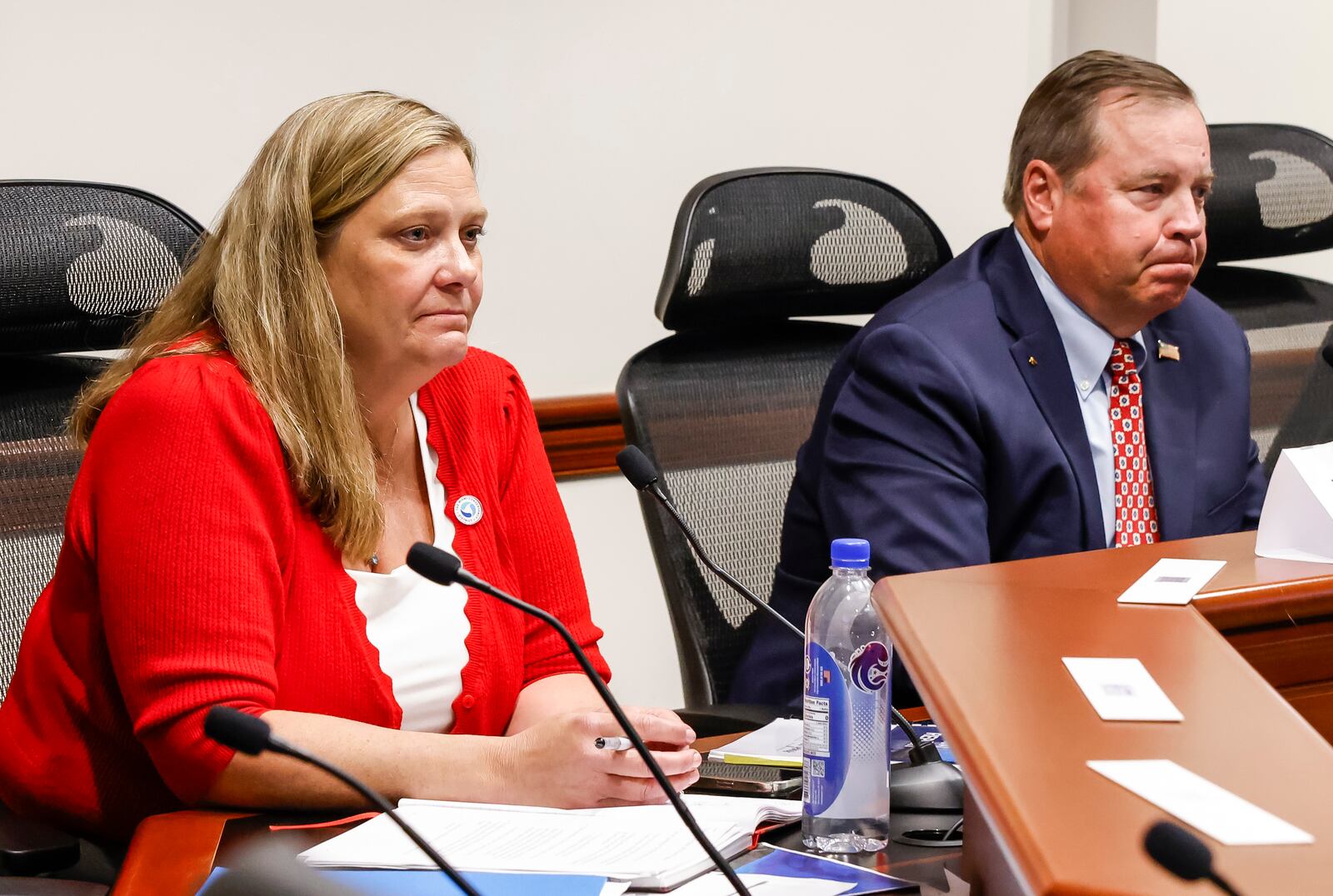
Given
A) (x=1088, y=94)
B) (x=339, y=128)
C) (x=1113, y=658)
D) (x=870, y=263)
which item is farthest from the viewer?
(x=870, y=263)

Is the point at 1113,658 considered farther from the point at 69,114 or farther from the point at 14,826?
the point at 69,114

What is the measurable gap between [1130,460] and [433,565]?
1.16m

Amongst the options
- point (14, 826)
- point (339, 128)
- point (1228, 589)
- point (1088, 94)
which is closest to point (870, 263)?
point (1088, 94)

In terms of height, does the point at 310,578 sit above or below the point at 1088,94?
below

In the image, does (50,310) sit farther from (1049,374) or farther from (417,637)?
(1049,374)

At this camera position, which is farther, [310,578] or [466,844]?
[310,578]

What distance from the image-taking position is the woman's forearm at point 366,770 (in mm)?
1216

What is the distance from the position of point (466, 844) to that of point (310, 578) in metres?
0.40

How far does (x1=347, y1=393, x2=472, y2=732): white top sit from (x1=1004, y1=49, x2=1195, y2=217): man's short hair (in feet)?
3.42

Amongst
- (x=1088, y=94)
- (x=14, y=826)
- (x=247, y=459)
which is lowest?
(x=14, y=826)

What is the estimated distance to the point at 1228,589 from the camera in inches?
45.3

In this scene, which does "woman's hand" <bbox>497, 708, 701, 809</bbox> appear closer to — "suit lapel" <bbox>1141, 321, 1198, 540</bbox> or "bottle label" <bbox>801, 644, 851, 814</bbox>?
"bottle label" <bbox>801, 644, 851, 814</bbox>

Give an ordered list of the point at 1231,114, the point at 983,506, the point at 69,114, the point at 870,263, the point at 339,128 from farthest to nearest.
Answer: the point at 1231,114 < the point at 69,114 < the point at 870,263 < the point at 983,506 < the point at 339,128

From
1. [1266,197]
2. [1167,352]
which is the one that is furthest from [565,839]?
[1266,197]
